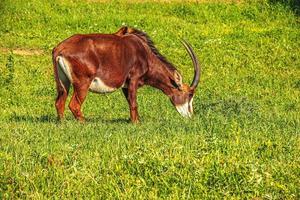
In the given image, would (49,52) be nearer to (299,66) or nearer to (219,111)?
(299,66)

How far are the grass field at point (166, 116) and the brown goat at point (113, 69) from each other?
1.08 ft

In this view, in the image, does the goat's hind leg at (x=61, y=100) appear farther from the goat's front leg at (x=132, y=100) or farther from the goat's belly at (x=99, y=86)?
the goat's front leg at (x=132, y=100)

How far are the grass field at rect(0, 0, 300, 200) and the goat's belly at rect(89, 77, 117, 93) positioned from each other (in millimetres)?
463

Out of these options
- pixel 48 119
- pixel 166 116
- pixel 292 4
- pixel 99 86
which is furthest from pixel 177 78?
pixel 292 4

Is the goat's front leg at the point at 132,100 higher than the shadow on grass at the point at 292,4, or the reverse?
the goat's front leg at the point at 132,100

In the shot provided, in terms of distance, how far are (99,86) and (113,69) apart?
322mm

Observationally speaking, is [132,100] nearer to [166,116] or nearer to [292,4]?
[166,116]

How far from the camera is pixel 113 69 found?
12492 millimetres


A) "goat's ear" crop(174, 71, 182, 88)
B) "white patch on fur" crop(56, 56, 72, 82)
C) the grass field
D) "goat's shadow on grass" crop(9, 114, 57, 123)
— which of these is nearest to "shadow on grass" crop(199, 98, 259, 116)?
the grass field

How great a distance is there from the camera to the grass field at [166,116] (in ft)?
25.6

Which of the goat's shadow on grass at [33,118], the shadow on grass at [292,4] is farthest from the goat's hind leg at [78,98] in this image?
the shadow on grass at [292,4]

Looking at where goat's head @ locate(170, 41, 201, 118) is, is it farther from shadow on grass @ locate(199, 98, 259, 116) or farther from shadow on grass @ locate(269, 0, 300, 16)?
shadow on grass @ locate(269, 0, 300, 16)

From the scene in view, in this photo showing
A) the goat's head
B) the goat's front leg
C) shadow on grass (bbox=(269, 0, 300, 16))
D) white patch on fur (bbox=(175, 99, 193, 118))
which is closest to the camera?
the goat's front leg

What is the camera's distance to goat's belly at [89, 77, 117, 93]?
12391 mm
